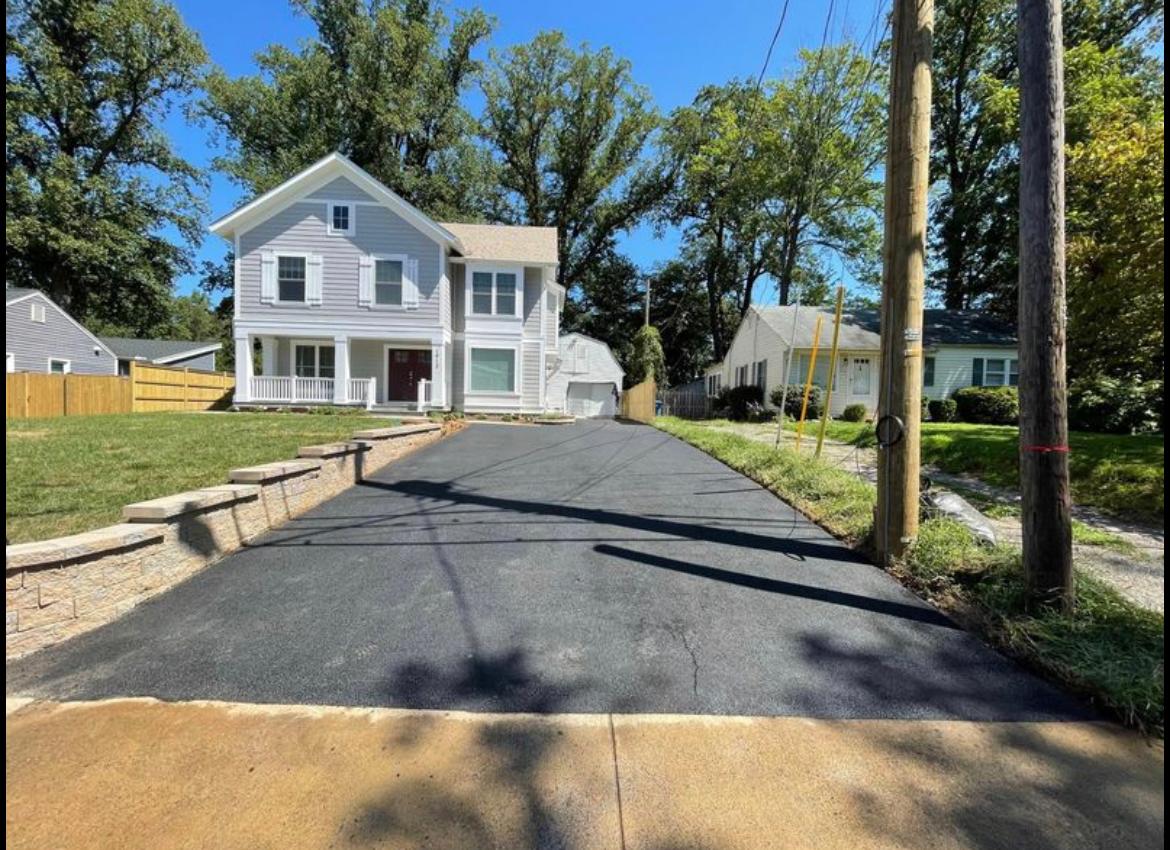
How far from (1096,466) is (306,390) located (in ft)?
61.9

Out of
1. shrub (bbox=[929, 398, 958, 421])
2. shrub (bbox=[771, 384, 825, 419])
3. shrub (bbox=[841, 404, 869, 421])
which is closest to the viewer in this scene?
shrub (bbox=[841, 404, 869, 421])

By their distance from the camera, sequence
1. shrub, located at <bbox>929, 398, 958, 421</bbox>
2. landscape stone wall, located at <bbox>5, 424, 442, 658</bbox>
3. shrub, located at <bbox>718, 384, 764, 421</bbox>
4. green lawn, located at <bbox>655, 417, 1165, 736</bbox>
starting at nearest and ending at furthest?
green lawn, located at <bbox>655, 417, 1165, 736</bbox> < landscape stone wall, located at <bbox>5, 424, 442, 658</bbox> < shrub, located at <bbox>929, 398, 958, 421</bbox> < shrub, located at <bbox>718, 384, 764, 421</bbox>

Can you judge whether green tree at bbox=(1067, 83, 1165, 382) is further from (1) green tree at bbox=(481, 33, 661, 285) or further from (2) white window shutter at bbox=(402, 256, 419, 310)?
(1) green tree at bbox=(481, 33, 661, 285)

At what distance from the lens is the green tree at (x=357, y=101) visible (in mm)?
25611

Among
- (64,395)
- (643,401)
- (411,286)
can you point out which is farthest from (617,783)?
(643,401)

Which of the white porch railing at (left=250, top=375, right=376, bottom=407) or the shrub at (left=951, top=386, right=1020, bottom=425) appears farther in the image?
Answer: the shrub at (left=951, top=386, right=1020, bottom=425)

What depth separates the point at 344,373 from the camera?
692 inches

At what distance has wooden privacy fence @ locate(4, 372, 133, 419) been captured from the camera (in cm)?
1538

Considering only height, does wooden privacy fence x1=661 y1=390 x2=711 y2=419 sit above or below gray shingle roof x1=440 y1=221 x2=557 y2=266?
below

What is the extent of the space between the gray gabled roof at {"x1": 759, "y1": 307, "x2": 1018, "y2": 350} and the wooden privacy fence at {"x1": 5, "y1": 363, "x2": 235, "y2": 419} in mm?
21632

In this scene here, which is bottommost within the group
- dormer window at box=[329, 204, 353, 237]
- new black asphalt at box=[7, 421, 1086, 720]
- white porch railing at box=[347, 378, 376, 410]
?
new black asphalt at box=[7, 421, 1086, 720]

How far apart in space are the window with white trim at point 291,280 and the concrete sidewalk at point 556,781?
17.2 meters

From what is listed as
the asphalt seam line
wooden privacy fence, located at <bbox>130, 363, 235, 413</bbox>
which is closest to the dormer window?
wooden privacy fence, located at <bbox>130, 363, 235, 413</bbox>

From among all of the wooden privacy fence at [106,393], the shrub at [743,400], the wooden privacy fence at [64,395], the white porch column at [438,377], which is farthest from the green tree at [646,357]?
the wooden privacy fence at [64,395]
